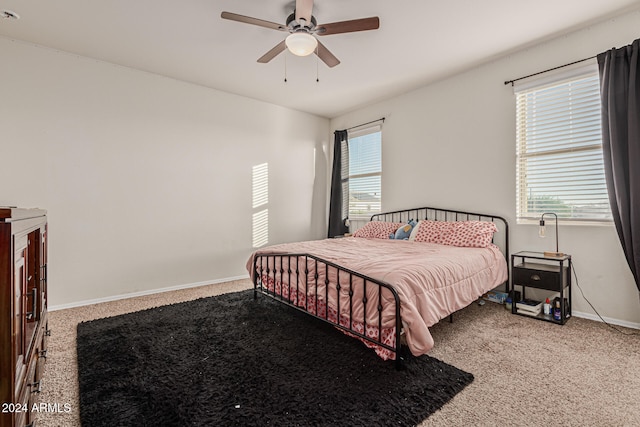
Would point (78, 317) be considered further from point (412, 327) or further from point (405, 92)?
point (405, 92)

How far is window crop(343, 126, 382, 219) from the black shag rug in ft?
8.96

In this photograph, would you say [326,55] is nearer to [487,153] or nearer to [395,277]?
[395,277]

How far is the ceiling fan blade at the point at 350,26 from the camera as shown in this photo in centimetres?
225

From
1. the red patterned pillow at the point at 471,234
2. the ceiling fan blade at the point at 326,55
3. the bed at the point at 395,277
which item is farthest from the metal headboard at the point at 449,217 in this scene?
the ceiling fan blade at the point at 326,55

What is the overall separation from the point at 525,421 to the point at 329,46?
3.32 m

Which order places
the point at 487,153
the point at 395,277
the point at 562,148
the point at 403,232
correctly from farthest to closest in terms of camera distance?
Result: the point at 403,232 → the point at 487,153 → the point at 562,148 → the point at 395,277

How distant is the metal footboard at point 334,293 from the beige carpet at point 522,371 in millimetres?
518

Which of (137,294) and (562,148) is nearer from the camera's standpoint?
(562,148)

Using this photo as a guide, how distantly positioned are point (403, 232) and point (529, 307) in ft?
4.87

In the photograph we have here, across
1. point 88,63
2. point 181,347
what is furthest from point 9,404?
point 88,63

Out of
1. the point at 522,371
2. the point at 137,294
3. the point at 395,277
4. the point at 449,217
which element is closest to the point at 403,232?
the point at 449,217


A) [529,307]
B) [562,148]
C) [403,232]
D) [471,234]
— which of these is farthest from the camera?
[403,232]

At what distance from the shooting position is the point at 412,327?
1869 millimetres

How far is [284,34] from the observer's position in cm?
297
